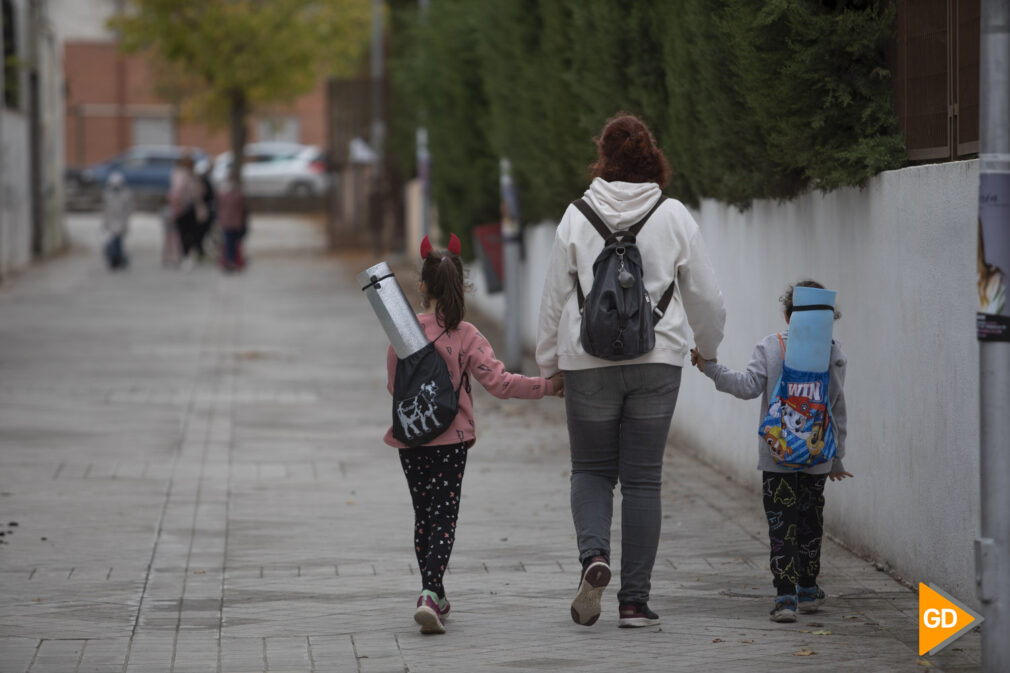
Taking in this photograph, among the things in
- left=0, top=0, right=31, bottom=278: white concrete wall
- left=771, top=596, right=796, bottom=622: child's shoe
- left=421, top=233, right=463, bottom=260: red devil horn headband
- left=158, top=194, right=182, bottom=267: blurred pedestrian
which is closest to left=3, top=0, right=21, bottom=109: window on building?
left=0, top=0, right=31, bottom=278: white concrete wall

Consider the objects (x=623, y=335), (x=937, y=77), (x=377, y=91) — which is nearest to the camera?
(x=623, y=335)

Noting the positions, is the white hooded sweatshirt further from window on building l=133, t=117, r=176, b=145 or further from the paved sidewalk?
window on building l=133, t=117, r=176, b=145

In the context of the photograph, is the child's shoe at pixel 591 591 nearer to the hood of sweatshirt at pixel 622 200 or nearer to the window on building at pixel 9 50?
the hood of sweatshirt at pixel 622 200

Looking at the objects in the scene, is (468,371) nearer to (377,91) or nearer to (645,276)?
(645,276)

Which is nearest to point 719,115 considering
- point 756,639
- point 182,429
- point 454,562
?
point 454,562

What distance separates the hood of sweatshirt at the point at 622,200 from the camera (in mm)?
6141

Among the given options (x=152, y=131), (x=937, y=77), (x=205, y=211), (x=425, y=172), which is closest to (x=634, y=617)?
(x=937, y=77)

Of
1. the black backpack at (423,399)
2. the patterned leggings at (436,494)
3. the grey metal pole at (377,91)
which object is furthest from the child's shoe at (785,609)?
the grey metal pole at (377,91)

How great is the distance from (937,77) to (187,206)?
2316cm

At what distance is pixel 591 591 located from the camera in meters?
6.16

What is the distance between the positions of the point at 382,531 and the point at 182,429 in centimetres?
411

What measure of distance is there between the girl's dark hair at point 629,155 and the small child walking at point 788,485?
66 centimetres

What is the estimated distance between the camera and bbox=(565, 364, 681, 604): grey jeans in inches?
241

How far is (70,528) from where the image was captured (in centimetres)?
846
